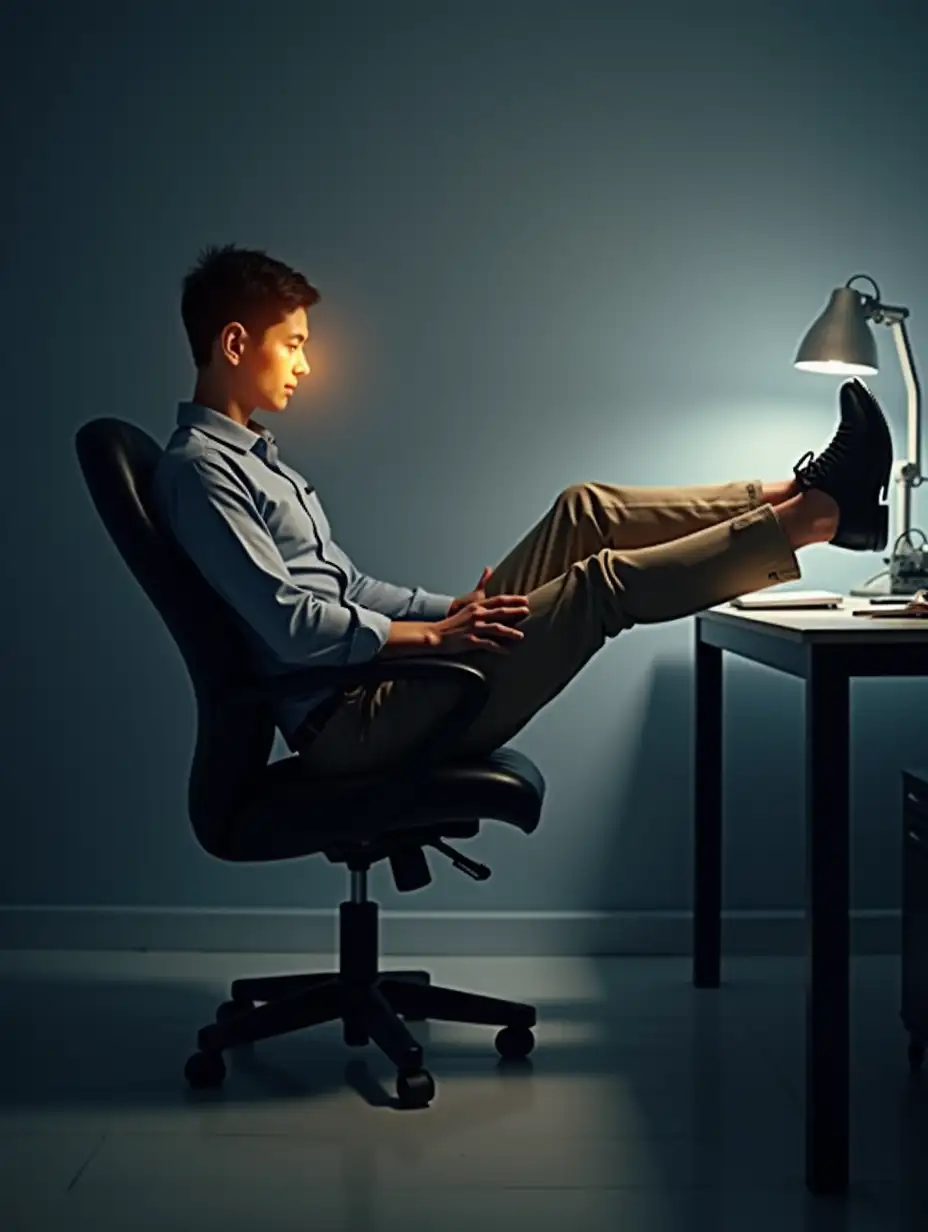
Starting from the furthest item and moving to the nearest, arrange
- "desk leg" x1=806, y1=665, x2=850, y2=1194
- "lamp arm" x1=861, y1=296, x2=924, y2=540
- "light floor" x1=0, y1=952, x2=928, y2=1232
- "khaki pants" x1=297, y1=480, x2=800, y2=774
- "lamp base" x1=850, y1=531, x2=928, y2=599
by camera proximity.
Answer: "lamp arm" x1=861, y1=296, x2=924, y2=540
"lamp base" x1=850, y1=531, x2=928, y2=599
"khaki pants" x1=297, y1=480, x2=800, y2=774
"desk leg" x1=806, y1=665, x2=850, y2=1194
"light floor" x1=0, y1=952, x2=928, y2=1232

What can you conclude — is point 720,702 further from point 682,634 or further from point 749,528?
point 749,528

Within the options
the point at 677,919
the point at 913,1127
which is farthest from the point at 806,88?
the point at 913,1127

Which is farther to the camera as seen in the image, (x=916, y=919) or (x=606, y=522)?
(x=606, y=522)

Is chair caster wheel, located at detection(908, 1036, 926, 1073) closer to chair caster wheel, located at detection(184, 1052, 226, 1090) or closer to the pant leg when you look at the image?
the pant leg

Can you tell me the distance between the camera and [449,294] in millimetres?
3207

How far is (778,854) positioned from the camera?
3.26 m

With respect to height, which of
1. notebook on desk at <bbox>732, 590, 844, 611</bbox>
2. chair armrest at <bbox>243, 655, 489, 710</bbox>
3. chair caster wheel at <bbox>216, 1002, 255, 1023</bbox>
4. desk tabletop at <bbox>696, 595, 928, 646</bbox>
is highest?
notebook on desk at <bbox>732, 590, 844, 611</bbox>

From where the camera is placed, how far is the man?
2287mm

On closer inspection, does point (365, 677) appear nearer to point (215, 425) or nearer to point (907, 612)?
point (215, 425)

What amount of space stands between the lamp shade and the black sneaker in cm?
50

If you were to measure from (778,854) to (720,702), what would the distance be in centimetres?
42

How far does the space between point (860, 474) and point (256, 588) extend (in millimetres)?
923

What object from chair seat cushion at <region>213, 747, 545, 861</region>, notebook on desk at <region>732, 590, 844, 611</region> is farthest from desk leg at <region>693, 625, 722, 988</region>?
chair seat cushion at <region>213, 747, 545, 861</region>

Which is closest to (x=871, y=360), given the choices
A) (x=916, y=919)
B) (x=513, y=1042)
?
(x=916, y=919)
